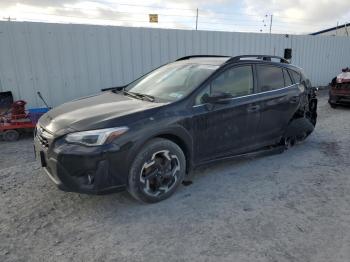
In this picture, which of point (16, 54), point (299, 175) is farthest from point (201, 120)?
point (16, 54)

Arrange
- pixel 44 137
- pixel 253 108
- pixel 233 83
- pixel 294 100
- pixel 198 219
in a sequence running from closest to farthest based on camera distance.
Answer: pixel 198 219 → pixel 44 137 → pixel 233 83 → pixel 253 108 → pixel 294 100

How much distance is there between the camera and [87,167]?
3.15 meters

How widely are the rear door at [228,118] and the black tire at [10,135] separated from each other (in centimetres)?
410

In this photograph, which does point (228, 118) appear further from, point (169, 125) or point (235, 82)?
point (169, 125)

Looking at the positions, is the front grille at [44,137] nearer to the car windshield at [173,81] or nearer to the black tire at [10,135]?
the car windshield at [173,81]

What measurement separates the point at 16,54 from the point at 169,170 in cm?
539

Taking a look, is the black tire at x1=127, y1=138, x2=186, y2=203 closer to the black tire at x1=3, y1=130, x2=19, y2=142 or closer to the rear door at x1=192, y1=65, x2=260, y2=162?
the rear door at x1=192, y1=65, x2=260, y2=162

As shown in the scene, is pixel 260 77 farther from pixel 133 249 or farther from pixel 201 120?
pixel 133 249

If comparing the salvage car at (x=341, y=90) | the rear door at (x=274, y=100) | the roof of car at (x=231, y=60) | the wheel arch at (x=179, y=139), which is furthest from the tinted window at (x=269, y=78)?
the salvage car at (x=341, y=90)

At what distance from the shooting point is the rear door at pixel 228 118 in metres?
3.96

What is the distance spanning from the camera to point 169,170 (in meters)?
3.72

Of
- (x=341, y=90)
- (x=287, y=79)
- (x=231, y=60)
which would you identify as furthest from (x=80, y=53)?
(x=341, y=90)

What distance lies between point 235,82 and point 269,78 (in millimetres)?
802

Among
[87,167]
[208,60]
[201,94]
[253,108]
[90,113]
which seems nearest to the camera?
[87,167]
